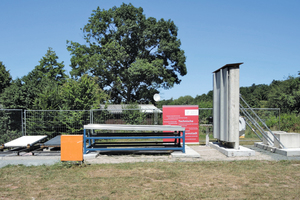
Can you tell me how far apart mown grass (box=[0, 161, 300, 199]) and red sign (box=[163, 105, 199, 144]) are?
4661mm

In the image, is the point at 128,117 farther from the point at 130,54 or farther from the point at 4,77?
the point at 4,77

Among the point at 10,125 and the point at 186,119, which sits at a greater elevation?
the point at 186,119

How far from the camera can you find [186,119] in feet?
44.6

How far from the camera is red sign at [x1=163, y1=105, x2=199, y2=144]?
13.6m

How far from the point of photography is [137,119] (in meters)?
16.4

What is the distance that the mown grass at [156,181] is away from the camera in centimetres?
569

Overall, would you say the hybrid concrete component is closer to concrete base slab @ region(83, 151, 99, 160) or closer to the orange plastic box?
concrete base slab @ region(83, 151, 99, 160)

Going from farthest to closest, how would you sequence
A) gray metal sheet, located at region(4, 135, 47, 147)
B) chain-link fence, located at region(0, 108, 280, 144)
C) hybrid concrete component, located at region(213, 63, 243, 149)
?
chain-link fence, located at region(0, 108, 280, 144), gray metal sheet, located at region(4, 135, 47, 147), hybrid concrete component, located at region(213, 63, 243, 149)

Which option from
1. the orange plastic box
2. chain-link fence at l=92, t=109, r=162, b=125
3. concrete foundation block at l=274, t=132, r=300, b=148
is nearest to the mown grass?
the orange plastic box

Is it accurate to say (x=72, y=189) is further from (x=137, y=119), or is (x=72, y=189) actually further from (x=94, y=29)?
(x=94, y=29)

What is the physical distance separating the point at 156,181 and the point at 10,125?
10.7 metres

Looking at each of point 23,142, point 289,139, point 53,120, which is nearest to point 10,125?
point 53,120

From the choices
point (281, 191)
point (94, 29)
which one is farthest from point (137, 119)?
point (94, 29)

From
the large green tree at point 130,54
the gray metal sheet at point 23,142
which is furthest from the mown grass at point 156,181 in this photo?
the large green tree at point 130,54
